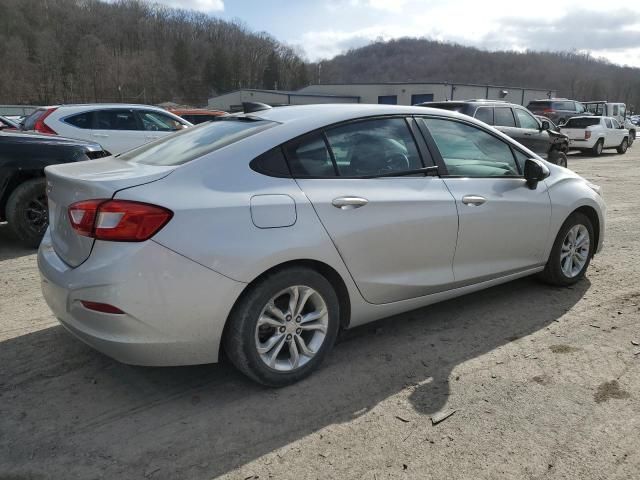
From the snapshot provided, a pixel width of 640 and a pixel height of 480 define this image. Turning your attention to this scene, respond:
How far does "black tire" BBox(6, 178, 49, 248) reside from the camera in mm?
5703

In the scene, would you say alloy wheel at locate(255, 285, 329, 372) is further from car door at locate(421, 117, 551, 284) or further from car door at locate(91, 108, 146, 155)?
car door at locate(91, 108, 146, 155)

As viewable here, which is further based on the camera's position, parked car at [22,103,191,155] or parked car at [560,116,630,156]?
parked car at [560,116,630,156]

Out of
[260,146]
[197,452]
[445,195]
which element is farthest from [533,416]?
[260,146]

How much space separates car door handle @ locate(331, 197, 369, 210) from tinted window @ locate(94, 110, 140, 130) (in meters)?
8.12

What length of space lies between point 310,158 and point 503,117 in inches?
Result: 428

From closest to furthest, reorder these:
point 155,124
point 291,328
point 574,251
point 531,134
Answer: point 291,328, point 574,251, point 155,124, point 531,134

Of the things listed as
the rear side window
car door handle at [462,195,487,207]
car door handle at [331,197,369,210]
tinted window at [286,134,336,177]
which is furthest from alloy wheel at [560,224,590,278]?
the rear side window

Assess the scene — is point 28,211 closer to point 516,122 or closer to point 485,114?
point 485,114

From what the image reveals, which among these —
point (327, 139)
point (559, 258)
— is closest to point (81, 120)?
point (327, 139)

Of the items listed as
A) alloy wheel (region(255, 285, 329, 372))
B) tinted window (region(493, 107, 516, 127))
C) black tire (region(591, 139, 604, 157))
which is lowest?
alloy wheel (region(255, 285, 329, 372))

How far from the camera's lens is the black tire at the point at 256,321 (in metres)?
2.77

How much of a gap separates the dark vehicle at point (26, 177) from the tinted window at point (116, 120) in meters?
4.11

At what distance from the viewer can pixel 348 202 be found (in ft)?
10.1

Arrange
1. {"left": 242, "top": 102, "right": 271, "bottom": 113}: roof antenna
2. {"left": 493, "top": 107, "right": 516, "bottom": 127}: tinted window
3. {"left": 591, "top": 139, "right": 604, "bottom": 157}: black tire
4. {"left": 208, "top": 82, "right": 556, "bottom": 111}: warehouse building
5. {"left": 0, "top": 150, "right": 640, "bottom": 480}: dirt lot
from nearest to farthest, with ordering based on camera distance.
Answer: {"left": 0, "top": 150, "right": 640, "bottom": 480}: dirt lot
{"left": 242, "top": 102, "right": 271, "bottom": 113}: roof antenna
{"left": 493, "top": 107, "right": 516, "bottom": 127}: tinted window
{"left": 591, "top": 139, "right": 604, "bottom": 157}: black tire
{"left": 208, "top": 82, "right": 556, "bottom": 111}: warehouse building
